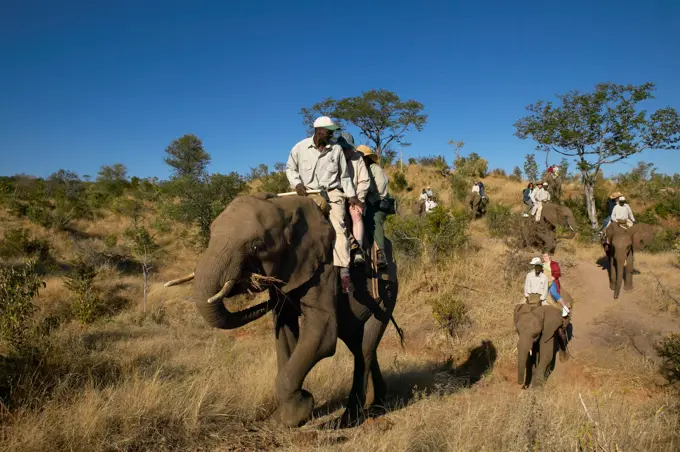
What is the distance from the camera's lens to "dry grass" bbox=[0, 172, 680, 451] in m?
3.88

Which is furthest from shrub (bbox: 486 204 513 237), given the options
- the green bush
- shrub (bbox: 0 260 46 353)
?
shrub (bbox: 0 260 46 353)

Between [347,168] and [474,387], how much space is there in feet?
16.1

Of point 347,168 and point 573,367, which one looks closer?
point 347,168

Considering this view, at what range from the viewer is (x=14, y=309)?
18.2ft

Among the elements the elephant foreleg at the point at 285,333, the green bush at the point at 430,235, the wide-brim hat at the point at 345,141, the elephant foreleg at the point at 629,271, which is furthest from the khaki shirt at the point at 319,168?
the elephant foreleg at the point at 629,271

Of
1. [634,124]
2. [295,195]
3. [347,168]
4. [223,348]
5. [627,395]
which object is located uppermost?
[634,124]

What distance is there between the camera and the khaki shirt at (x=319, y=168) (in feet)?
14.6

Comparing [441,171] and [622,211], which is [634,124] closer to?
[622,211]

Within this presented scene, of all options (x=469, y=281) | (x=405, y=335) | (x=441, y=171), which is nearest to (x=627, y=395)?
(x=405, y=335)

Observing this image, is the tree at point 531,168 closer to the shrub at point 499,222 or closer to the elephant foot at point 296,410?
the shrub at point 499,222

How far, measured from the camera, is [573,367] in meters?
8.29

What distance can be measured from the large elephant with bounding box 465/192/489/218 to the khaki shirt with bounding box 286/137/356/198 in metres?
20.8

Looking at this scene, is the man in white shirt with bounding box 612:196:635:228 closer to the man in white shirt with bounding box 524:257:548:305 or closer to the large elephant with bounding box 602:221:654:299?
the large elephant with bounding box 602:221:654:299

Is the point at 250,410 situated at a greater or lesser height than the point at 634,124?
lesser
